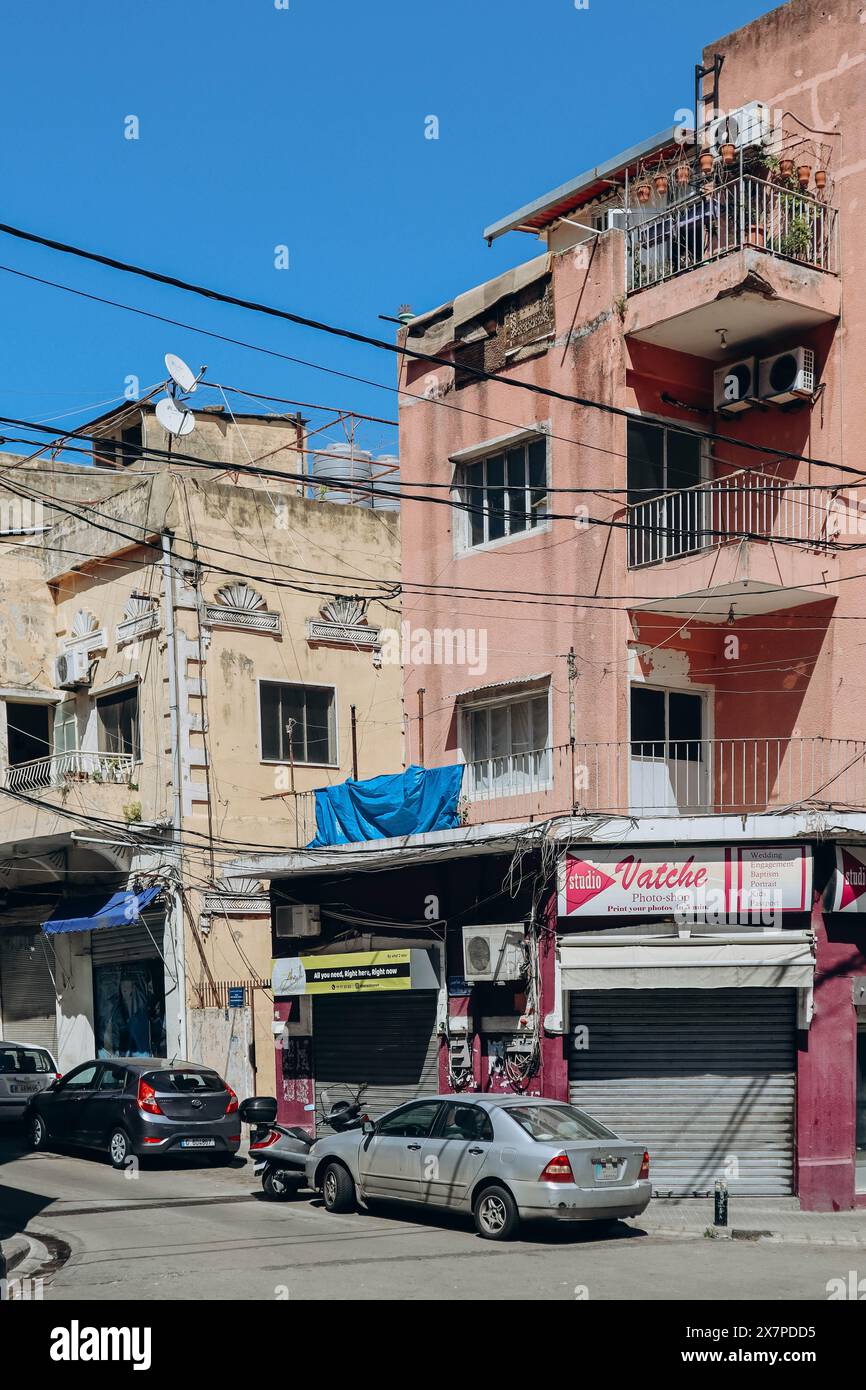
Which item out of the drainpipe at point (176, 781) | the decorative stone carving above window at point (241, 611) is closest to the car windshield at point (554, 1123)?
the drainpipe at point (176, 781)

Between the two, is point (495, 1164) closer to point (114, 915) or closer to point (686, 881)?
point (686, 881)

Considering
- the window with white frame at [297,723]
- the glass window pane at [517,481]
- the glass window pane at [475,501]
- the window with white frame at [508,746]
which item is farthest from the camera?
the window with white frame at [297,723]

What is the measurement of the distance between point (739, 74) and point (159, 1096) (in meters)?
16.4

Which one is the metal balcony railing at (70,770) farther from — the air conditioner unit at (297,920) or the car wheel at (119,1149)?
the car wheel at (119,1149)

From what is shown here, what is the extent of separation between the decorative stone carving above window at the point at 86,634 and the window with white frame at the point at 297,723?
3.40m

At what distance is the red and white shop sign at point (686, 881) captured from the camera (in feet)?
64.1

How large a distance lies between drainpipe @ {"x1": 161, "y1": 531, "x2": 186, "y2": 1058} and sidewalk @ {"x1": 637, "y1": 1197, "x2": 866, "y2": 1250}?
10364 millimetres

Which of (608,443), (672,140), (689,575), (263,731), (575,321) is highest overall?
(672,140)

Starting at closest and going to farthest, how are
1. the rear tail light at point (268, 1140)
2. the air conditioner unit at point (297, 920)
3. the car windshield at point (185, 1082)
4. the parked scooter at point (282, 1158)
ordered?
1. the parked scooter at point (282, 1158)
2. the rear tail light at point (268, 1140)
3. the car windshield at point (185, 1082)
4. the air conditioner unit at point (297, 920)
